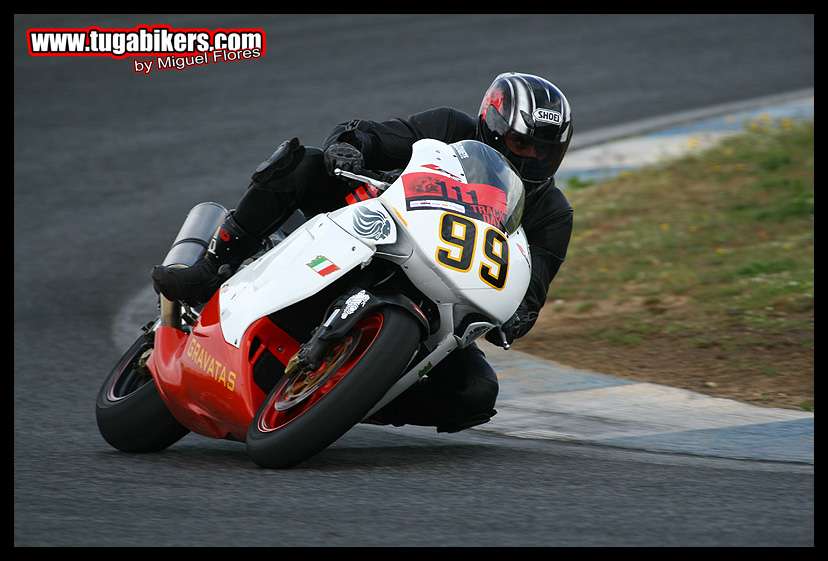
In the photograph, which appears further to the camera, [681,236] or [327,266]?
[681,236]

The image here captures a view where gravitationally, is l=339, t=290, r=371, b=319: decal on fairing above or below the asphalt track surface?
above

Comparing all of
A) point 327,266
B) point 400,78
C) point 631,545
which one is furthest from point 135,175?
point 631,545

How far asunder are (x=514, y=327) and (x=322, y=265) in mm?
817

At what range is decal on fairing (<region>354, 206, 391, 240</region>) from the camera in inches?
185

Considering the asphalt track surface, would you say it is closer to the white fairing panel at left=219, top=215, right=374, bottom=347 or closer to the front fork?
the front fork

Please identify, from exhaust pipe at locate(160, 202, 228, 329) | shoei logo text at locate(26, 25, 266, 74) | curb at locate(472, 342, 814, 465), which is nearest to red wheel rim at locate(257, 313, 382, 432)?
exhaust pipe at locate(160, 202, 228, 329)

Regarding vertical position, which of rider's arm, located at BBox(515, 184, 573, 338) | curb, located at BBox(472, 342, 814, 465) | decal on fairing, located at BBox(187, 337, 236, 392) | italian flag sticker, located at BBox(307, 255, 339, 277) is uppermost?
italian flag sticker, located at BBox(307, 255, 339, 277)

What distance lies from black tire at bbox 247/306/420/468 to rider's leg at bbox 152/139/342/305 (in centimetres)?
87

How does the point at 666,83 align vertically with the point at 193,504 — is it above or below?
below

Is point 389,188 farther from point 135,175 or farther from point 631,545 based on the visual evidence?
point 135,175

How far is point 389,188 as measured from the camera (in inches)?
193

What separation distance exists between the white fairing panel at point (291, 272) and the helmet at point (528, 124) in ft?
2.97

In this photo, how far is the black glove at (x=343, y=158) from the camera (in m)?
5.02
